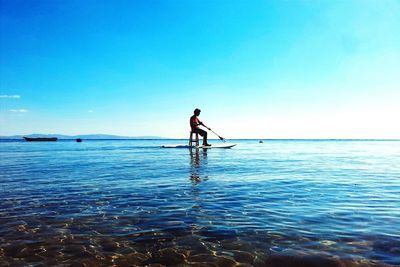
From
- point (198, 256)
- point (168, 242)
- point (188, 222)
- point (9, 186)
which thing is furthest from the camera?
point (9, 186)

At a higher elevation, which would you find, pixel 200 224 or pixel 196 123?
pixel 196 123

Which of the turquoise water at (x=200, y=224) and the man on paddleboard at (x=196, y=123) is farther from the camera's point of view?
the man on paddleboard at (x=196, y=123)

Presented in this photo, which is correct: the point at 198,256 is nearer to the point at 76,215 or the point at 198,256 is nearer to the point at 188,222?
the point at 188,222

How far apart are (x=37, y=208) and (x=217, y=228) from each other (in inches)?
198

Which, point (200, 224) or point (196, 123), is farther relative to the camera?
point (196, 123)

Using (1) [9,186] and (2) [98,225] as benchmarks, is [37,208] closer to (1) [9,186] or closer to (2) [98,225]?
(2) [98,225]

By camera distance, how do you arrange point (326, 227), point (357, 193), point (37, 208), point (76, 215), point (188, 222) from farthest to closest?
1. point (357, 193)
2. point (37, 208)
3. point (76, 215)
4. point (188, 222)
5. point (326, 227)

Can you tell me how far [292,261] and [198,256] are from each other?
1.46 metres

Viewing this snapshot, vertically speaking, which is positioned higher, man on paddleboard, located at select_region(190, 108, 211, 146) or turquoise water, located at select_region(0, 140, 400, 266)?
man on paddleboard, located at select_region(190, 108, 211, 146)

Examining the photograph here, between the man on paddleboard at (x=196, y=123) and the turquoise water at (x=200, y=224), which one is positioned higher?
the man on paddleboard at (x=196, y=123)

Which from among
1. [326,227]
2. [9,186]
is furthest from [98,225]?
[9,186]

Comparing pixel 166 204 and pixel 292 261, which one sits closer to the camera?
pixel 292 261

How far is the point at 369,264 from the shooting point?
4531 mm

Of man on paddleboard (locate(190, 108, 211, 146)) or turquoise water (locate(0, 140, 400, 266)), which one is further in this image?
man on paddleboard (locate(190, 108, 211, 146))
